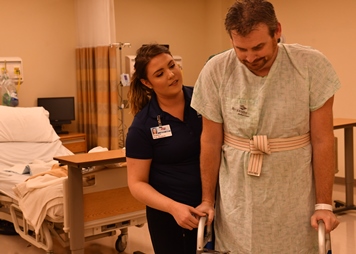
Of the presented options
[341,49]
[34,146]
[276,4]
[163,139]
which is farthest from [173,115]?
[276,4]

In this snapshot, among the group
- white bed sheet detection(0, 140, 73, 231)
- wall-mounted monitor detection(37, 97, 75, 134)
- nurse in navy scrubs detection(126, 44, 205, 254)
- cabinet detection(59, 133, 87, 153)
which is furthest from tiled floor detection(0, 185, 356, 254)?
nurse in navy scrubs detection(126, 44, 205, 254)

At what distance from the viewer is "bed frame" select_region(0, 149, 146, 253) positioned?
10.7 ft

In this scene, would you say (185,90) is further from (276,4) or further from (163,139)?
(276,4)

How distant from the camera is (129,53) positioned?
266 inches

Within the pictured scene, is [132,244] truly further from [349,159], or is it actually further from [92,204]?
[349,159]

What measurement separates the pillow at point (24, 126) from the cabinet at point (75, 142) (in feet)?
1.76

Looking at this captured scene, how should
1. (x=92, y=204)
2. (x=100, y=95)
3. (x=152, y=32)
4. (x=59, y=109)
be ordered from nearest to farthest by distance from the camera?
(x=92, y=204)
(x=100, y=95)
(x=59, y=109)
(x=152, y=32)

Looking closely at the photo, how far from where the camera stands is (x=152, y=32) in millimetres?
6988

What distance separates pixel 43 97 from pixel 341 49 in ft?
11.7

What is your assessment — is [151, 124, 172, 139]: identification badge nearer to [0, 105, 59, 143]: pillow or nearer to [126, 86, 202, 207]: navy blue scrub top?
[126, 86, 202, 207]: navy blue scrub top

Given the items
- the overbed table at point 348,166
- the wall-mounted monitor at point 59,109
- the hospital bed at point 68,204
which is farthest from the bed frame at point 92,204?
the wall-mounted monitor at point 59,109

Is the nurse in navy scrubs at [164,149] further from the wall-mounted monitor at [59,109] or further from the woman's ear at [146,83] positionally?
the wall-mounted monitor at [59,109]

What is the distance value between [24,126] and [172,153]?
3621 millimetres

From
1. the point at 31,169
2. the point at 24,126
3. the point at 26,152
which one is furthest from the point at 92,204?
the point at 24,126
